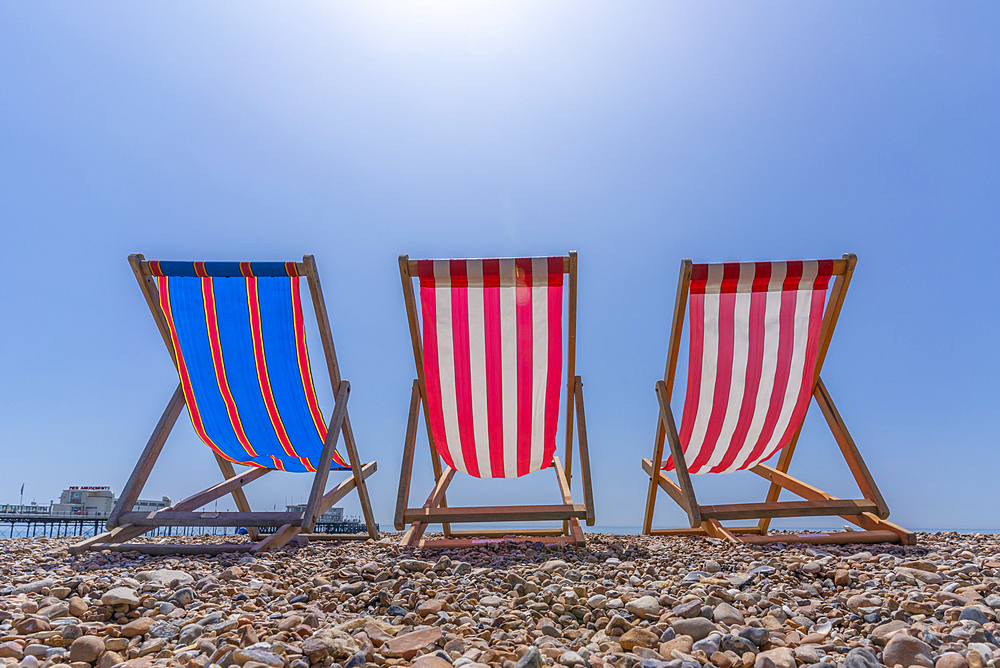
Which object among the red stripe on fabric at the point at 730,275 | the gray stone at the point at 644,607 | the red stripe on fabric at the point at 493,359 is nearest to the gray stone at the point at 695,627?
the gray stone at the point at 644,607

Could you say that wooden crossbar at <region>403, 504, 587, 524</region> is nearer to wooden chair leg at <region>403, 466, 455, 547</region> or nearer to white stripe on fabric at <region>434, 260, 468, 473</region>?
wooden chair leg at <region>403, 466, 455, 547</region>

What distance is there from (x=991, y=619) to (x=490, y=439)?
3.08m

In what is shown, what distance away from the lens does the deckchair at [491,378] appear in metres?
3.85

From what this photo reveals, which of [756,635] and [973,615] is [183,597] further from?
[973,615]

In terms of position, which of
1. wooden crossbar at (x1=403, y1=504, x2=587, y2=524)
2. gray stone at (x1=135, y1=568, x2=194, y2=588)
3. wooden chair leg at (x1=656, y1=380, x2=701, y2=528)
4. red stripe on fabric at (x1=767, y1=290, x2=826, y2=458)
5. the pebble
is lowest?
the pebble

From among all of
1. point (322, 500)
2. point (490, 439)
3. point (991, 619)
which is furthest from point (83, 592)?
point (991, 619)

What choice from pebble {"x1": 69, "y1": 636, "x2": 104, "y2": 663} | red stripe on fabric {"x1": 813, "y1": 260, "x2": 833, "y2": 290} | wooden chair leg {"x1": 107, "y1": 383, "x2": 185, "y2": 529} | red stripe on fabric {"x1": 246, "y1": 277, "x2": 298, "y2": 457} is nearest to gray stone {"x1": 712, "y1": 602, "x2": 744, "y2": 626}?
pebble {"x1": 69, "y1": 636, "x2": 104, "y2": 663}

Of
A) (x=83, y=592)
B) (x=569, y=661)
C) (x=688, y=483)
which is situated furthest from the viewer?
(x=688, y=483)

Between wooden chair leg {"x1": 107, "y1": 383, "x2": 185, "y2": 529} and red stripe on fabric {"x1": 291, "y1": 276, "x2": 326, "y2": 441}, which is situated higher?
red stripe on fabric {"x1": 291, "y1": 276, "x2": 326, "y2": 441}

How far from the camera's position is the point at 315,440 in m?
4.49

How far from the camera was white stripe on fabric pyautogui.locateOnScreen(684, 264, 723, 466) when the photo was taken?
4027 millimetres

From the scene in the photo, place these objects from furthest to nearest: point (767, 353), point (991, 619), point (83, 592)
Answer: point (767, 353), point (83, 592), point (991, 619)

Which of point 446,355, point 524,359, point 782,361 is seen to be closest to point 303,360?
point 446,355

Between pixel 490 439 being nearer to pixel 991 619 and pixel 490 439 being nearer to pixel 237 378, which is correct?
pixel 237 378
